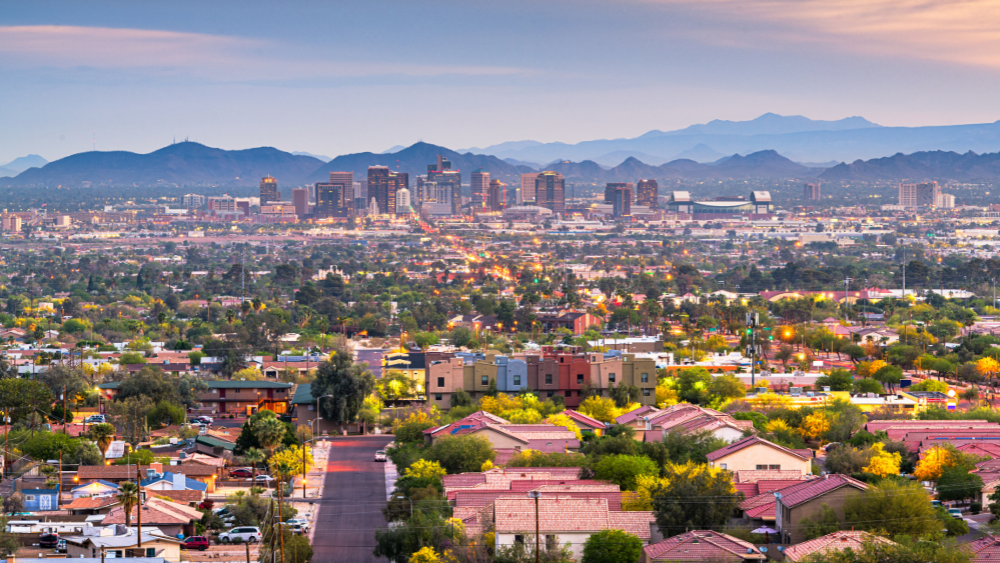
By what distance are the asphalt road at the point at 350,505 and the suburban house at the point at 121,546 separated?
313 cm

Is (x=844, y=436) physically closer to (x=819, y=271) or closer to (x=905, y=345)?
(x=905, y=345)

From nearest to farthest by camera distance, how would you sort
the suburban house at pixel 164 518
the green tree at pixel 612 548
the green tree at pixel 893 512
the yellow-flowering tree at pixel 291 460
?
1. the green tree at pixel 612 548
2. the green tree at pixel 893 512
3. the suburban house at pixel 164 518
4. the yellow-flowering tree at pixel 291 460

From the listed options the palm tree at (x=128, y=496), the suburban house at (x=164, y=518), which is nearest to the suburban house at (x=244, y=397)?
the suburban house at (x=164, y=518)

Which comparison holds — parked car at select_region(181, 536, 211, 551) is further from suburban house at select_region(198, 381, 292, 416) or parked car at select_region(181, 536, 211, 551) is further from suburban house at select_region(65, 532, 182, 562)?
suburban house at select_region(198, 381, 292, 416)

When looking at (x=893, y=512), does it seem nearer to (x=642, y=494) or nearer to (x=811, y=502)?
(x=811, y=502)

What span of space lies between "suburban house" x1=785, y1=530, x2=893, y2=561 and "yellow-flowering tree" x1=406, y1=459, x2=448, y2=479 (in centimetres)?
1042

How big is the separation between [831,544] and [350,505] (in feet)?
44.3

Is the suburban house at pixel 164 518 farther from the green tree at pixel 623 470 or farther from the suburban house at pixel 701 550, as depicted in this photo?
the suburban house at pixel 701 550

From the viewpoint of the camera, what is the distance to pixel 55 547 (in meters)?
28.1

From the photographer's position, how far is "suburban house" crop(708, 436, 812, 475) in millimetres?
34031

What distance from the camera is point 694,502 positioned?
28.2 m

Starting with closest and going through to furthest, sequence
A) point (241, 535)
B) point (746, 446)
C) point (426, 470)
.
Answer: point (241, 535) → point (426, 470) → point (746, 446)

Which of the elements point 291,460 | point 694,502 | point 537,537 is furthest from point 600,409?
point 537,537

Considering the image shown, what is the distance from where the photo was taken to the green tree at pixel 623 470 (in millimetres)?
31234
